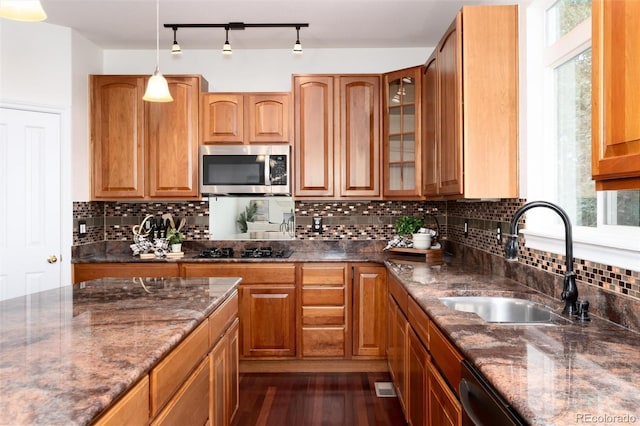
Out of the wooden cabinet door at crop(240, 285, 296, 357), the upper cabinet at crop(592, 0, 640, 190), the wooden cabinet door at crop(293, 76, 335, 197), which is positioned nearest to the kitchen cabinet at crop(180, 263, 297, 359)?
the wooden cabinet door at crop(240, 285, 296, 357)

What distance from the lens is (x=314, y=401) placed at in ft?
9.98

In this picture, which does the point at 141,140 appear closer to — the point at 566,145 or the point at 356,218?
the point at 356,218

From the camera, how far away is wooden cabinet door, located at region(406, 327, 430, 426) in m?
2.00

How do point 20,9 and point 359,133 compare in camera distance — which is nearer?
point 20,9

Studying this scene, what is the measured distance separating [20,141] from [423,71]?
126 inches

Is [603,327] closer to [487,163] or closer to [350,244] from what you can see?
[487,163]

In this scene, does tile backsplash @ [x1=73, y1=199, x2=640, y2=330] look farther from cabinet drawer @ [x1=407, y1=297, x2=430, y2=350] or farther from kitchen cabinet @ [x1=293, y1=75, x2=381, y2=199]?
cabinet drawer @ [x1=407, y1=297, x2=430, y2=350]

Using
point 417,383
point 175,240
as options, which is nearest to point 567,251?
point 417,383

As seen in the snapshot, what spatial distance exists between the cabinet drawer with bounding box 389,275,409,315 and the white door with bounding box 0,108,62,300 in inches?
105

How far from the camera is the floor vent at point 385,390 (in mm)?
3131

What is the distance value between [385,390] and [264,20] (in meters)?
2.98

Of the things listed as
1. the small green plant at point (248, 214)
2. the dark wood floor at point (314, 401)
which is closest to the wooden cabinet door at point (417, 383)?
the dark wood floor at point (314, 401)

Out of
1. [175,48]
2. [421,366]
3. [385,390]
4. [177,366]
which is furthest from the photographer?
[175,48]

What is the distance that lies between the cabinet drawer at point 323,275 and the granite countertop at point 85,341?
1352 mm
